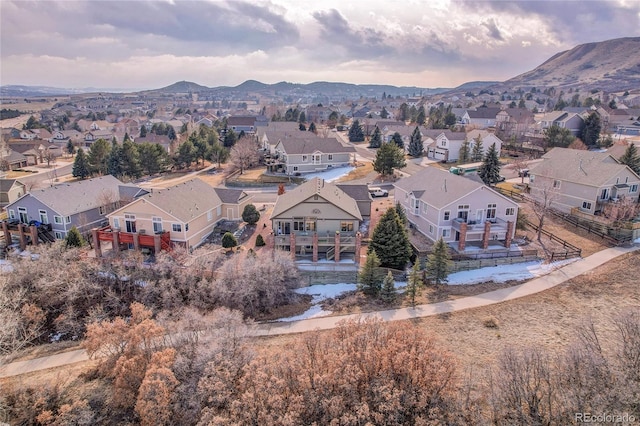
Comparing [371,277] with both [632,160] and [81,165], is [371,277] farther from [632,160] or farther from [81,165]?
[81,165]

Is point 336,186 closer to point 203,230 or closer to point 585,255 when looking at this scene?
point 203,230

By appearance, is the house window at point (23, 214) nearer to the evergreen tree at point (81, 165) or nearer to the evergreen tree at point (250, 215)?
the evergreen tree at point (250, 215)

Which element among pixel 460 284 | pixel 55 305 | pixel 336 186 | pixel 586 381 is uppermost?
pixel 336 186

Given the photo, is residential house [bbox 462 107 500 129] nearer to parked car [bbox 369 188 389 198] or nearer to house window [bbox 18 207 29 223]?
parked car [bbox 369 188 389 198]

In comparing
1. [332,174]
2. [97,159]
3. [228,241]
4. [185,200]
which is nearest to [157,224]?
[185,200]

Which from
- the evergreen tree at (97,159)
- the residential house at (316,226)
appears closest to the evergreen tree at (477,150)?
the residential house at (316,226)

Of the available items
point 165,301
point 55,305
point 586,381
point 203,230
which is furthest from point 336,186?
point 586,381
